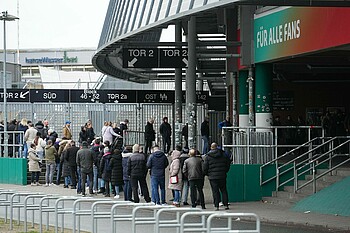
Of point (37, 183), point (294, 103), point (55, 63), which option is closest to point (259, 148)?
point (37, 183)

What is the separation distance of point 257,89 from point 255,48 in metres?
1.40

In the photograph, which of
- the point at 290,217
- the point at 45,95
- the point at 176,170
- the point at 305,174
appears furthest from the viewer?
the point at 45,95

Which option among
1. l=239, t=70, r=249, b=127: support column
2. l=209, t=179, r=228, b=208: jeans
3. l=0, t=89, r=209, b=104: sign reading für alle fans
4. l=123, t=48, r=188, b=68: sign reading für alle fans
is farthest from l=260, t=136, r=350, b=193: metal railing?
l=0, t=89, r=209, b=104: sign reading für alle fans

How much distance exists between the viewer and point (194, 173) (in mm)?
26266

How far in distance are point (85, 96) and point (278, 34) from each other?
19853 mm

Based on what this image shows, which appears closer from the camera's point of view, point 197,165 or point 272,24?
point 197,165

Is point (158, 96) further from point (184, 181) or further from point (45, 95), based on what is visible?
point (184, 181)

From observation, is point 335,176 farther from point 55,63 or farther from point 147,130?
point 55,63

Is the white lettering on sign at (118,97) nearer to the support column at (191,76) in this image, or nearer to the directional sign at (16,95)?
the directional sign at (16,95)

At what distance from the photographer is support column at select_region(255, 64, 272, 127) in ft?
102

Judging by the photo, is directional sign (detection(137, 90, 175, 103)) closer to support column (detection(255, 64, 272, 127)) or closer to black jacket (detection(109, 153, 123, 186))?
support column (detection(255, 64, 272, 127))

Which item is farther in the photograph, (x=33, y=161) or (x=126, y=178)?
(x=33, y=161)

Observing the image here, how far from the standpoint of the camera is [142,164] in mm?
27500

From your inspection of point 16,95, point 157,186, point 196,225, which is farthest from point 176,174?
point 16,95
